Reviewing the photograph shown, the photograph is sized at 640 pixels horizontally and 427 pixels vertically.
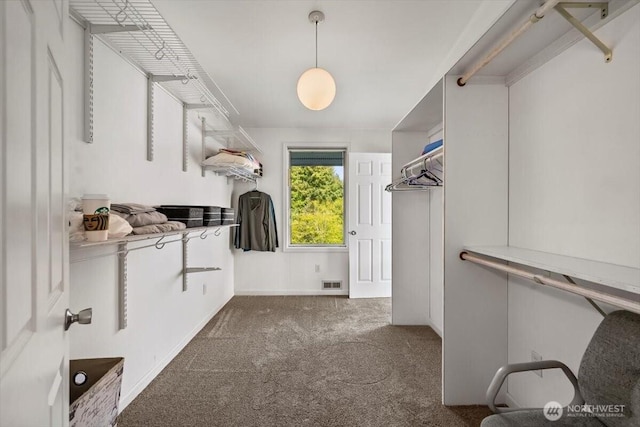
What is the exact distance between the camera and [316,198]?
445cm

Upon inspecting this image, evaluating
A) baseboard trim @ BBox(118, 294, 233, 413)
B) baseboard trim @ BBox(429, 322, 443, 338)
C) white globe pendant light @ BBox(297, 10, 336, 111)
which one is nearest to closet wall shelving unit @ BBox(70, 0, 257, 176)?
white globe pendant light @ BBox(297, 10, 336, 111)

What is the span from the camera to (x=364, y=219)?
4.04 metres

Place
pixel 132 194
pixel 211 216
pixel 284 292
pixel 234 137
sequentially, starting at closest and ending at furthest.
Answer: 1. pixel 132 194
2. pixel 211 216
3. pixel 234 137
4. pixel 284 292

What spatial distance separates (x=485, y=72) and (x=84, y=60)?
84.7 inches

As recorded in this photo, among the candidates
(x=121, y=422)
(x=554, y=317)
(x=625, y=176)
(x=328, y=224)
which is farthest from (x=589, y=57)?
(x=328, y=224)

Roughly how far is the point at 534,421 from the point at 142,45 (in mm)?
2484

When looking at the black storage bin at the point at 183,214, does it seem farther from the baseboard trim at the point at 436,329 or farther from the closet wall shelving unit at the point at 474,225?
the baseboard trim at the point at 436,329

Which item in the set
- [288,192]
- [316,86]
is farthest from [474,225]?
[288,192]

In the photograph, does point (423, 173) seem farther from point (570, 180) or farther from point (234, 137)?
point (234, 137)

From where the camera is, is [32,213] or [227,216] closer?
[32,213]

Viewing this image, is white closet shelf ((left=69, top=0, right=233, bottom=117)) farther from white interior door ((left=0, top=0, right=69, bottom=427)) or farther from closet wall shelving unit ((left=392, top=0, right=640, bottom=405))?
closet wall shelving unit ((left=392, top=0, right=640, bottom=405))

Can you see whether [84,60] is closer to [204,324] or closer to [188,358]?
[188,358]

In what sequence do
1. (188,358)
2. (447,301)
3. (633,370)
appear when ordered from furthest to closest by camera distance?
(188,358) → (447,301) → (633,370)

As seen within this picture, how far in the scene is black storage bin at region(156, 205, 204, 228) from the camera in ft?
6.66
